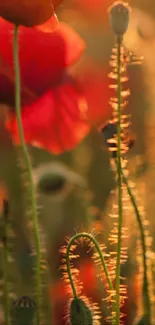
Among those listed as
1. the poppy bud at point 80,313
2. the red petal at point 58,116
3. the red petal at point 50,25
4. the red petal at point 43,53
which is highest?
the red petal at point 43,53

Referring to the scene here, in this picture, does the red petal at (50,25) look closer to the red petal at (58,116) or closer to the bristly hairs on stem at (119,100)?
the bristly hairs on stem at (119,100)

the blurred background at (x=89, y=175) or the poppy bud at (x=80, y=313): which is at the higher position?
the blurred background at (x=89, y=175)

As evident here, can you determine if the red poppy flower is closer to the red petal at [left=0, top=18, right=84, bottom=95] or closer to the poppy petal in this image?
the red petal at [left=0, top=18, right=84, bottom=95]

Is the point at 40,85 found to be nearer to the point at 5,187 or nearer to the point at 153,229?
the point at 153,229

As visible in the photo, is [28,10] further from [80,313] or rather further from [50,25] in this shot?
[80,313]

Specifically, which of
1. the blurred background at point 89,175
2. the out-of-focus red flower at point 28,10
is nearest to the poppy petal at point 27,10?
the out-of-focus red flower at point 28,10

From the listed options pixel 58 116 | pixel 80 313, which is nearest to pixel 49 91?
pixel 58 116

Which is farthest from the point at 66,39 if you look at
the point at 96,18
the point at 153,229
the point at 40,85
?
the point at 96,18
